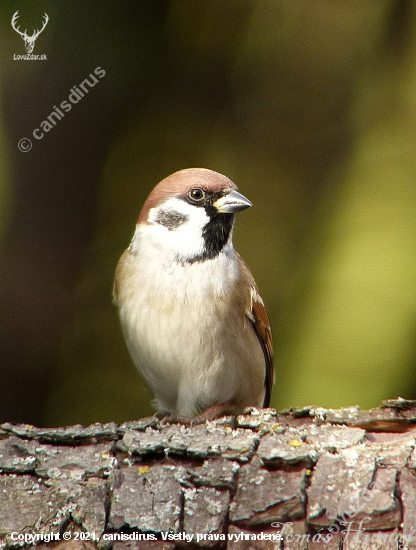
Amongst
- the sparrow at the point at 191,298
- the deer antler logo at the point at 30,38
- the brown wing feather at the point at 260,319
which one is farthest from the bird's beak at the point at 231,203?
the deer antler logo at the point at 30,38

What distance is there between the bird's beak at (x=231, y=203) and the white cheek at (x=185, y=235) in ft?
0.23

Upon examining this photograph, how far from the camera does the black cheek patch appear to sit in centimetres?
266

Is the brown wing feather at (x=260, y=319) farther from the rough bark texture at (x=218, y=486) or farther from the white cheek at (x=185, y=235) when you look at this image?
the rough bark texture at (x=218, y=486)

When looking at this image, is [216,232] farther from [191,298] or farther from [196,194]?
[191,298]

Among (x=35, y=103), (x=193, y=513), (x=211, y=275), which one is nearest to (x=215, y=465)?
(x=193, y=513)

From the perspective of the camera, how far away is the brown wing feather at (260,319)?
2.79 m

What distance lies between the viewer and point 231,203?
258cm

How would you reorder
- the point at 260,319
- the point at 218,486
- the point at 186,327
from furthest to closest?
the point at 260,319, the point at 186,327, the point at 218,486

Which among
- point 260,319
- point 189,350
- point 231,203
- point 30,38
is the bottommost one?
point 189,350

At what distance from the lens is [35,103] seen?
2754 millimetres

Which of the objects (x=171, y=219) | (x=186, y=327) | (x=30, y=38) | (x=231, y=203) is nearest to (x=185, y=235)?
(x=171, y=219)

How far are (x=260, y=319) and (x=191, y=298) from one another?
396mm

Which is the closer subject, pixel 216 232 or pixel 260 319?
pixel 216 232

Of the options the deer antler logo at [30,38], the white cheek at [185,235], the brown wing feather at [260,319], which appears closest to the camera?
the deer antler logo at [30,38]
